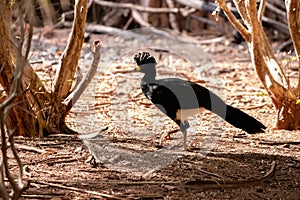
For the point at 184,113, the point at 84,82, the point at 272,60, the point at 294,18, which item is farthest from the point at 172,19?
the point at 184,113

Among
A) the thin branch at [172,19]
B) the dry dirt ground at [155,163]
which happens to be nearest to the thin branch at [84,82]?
the dry dirt ground at [155,163]

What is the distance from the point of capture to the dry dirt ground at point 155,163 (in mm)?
3613

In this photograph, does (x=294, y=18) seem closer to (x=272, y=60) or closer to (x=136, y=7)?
(x=272, y=60)

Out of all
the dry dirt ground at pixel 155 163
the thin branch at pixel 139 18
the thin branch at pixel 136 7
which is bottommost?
the dry dirt ground at pixel 155 163

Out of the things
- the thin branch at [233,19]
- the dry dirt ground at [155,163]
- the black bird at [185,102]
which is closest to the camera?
the dry dirt ground at [155,163]

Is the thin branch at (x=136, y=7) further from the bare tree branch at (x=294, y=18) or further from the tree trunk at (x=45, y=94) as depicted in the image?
the tree trunk at (x=45, y=94)

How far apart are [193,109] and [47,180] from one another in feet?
4.32

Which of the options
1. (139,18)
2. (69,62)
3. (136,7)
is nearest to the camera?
(69,62)

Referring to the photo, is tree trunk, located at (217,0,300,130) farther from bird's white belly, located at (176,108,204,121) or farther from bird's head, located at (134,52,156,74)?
bird's white belly, located at (176,108,204,121)

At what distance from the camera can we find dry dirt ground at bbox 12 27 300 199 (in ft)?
11.9

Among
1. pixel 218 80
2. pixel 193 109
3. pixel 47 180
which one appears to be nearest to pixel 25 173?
pixel 47 180

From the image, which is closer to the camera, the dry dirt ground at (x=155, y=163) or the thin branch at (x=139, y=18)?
the dry dirt ground at (x=155, y=163)

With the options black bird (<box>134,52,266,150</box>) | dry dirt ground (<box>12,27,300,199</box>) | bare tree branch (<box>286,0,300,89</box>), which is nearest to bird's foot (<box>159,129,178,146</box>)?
dry dirt ground (<box>12,27,300,199</box>)

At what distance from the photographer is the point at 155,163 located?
4.22 meters
